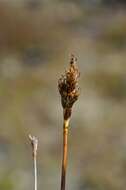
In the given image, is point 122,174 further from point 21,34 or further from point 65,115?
point 65,115

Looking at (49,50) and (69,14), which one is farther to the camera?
(69,14)

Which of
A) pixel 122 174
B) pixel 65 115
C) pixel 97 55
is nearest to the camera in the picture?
pixel 65 115

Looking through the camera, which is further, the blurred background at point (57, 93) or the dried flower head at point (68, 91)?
the blurred background at point (57, 93)

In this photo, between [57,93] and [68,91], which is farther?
[57,93]

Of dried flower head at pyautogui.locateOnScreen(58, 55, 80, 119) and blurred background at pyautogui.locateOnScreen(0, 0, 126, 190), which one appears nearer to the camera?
dried flower head at pyautogui.locateOnScreen(58, 55, 80, 119)

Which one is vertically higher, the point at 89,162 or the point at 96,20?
the point at 96,20

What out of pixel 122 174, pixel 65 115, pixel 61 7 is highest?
pixel 61 7

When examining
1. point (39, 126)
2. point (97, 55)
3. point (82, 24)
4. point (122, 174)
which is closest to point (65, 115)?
point (122, 174)

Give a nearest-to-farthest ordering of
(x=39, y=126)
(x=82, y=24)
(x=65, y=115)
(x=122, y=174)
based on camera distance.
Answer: (x=65, y=115) → (x=122, y=174) → (x=39, y=126) → (x=82, y=24)
